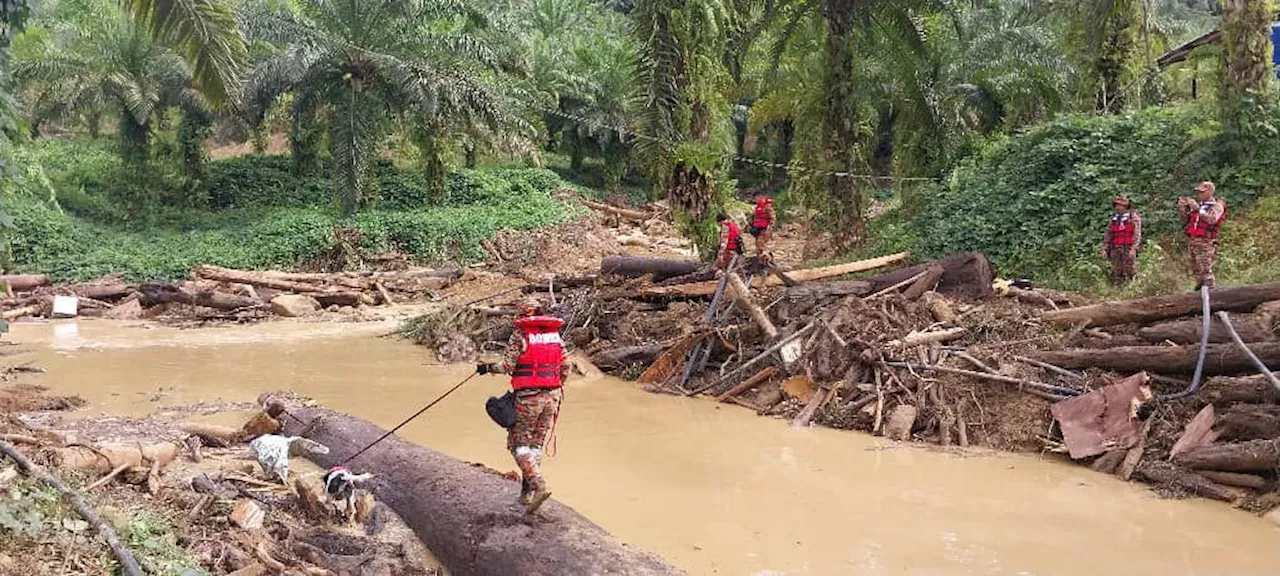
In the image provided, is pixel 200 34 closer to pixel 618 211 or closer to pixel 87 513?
pixel 87 513

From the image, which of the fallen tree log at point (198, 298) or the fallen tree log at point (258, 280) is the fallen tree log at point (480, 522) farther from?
the fallen tree log at point (258, 280)

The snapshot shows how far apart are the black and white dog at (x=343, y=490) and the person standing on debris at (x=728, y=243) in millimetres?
8118

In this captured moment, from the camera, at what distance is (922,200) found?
18.4 m

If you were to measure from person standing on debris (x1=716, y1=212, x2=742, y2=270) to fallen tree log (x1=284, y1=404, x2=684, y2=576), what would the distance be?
23.0 ft

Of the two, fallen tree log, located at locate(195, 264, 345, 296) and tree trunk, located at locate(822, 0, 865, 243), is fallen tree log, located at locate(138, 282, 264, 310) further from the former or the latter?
tree trunk, located at locate(822, 0, 865, 243)

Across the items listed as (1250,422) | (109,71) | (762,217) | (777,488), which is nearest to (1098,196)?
(762,217)

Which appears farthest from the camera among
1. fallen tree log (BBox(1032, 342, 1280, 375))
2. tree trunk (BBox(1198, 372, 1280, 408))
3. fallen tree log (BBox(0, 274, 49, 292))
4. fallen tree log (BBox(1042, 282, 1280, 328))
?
fallen tree log (BBox(0, 274, 49, 292))

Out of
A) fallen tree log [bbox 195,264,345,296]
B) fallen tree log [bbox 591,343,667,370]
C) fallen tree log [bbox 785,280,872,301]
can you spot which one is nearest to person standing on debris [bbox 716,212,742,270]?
fallen tree log [bbox 785,280,872,301]

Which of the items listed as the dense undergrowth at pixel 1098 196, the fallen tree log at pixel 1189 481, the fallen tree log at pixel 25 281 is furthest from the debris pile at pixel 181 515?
the fallen tree log at pixel 25 281

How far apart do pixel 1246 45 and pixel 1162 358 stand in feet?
23.8

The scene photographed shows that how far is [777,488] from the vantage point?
8.72 meters

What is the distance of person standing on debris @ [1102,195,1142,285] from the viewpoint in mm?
12805

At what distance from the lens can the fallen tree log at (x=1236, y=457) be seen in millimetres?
8062

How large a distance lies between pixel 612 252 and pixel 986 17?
457 inches
